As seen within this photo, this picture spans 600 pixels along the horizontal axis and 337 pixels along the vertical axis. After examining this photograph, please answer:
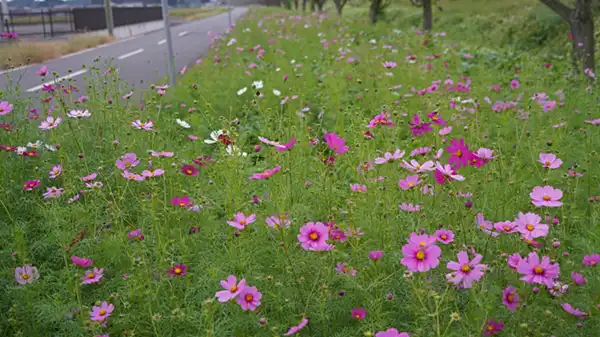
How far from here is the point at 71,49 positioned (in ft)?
43.9

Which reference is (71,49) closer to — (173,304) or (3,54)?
(3,54)

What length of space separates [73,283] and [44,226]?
418 mm

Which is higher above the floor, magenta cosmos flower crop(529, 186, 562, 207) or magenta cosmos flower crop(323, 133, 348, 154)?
magenta cosmos flower crop(323, 133, 348, 154)

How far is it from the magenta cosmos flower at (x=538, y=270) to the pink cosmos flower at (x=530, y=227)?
91mm

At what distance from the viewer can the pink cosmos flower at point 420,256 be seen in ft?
4.42

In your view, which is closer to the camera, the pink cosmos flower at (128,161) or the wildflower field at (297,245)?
the wildflower field at (297,245)

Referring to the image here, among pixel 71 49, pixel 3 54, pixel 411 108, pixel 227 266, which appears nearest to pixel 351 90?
pixel 411 108

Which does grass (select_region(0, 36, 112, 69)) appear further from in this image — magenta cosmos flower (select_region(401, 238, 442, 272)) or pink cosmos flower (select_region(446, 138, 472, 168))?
magenta cosmos flower (select_region(401, 238, 442, 272))

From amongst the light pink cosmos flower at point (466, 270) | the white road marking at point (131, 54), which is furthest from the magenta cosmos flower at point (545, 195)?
the white road marking at point (131, 54)

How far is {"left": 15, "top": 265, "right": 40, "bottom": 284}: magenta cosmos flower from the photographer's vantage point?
178 centimetres

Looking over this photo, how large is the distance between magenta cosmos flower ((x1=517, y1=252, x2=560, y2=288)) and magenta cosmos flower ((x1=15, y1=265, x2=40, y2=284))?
1635mm

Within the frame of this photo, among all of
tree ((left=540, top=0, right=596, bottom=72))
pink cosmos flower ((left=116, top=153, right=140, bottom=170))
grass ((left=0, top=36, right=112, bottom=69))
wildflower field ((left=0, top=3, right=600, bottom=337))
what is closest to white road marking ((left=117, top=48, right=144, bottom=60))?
grass ((left=0, top=36, right=112, bottom=69))

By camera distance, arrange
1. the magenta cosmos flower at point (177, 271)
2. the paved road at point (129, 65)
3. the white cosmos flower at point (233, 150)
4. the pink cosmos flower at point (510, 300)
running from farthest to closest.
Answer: the paved road at point (129, 65), the white cosmos flower at point (233, 150), the magenta cosmos flower at point (177, 271), the pink cosmos flower at point (510, 300)

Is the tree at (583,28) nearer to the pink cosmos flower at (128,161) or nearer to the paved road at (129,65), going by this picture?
the paved road at (129,65)
